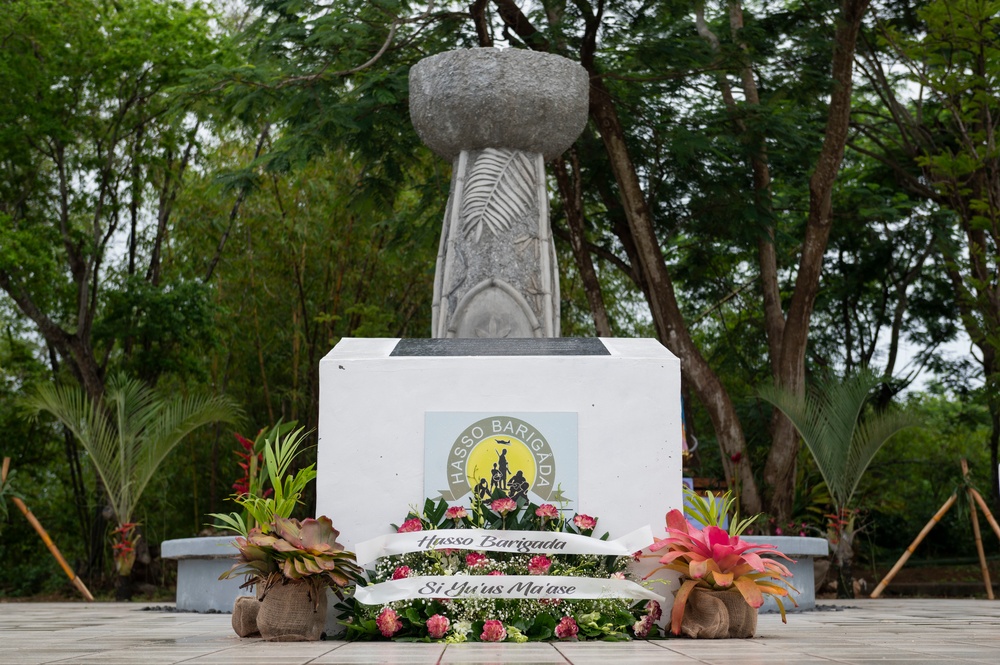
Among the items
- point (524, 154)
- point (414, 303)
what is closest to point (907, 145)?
point (414, 303)

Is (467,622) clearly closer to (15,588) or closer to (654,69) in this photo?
(654,69)

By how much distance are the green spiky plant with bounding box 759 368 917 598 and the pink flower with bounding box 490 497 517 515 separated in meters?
5.65

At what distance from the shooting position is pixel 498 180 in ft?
22.3

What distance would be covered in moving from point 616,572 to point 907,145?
31.5ft

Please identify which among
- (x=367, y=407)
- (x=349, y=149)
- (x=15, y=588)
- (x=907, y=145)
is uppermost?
(x=907, y=145)

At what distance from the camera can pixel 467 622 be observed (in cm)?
418

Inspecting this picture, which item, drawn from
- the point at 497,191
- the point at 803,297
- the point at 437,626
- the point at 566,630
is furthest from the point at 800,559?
the point at 437,626

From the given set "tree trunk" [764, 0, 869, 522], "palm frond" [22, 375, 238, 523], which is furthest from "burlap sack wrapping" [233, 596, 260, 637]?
"tree trunk" [764, 0, 869, 522]

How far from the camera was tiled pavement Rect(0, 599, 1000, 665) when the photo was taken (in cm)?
319

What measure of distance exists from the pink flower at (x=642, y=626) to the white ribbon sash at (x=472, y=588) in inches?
7.9

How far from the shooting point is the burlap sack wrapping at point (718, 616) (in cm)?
428

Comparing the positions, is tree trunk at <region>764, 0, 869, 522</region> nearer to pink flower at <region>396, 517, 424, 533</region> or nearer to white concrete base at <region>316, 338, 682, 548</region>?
white concrete base at <region>316, 338, 682, 548</region>

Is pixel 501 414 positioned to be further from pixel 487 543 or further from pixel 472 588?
pixel 472 588

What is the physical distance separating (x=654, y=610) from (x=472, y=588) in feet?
2.48
